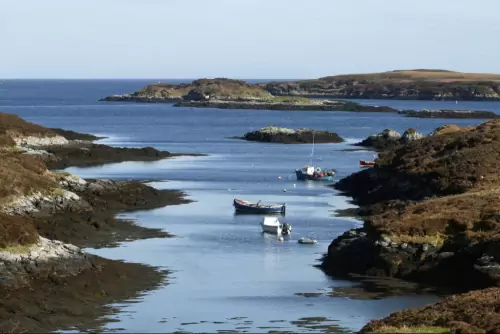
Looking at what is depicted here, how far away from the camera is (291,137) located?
482 feet

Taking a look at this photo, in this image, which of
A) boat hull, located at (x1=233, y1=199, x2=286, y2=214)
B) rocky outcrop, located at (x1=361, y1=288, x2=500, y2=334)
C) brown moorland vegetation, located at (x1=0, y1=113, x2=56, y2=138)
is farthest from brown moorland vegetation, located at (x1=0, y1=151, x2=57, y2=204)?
brown moorland vegetation, located at (x1=0, y1=113, x2=56, y2=138)

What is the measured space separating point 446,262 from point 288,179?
1934 inches

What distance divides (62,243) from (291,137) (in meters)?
104

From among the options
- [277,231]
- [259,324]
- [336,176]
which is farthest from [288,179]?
[259,324]

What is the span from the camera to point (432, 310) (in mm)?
32344

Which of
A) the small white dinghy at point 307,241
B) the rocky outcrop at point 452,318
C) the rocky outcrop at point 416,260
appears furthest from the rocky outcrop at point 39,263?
the small white dinghy at point 307,241

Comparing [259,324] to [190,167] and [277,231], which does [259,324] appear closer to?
[277,231]

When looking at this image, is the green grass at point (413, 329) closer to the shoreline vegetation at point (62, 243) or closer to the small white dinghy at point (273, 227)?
the shoreline vegetation at point (62, 243)

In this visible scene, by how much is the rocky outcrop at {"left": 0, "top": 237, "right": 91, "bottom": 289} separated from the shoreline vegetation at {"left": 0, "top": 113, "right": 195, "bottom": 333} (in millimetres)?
42

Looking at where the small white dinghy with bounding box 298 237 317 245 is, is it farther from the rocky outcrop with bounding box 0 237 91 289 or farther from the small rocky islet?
the rocky outcrop with bounding box 0 237 91 289

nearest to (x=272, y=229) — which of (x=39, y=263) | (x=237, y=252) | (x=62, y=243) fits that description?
(x=237, y=252)

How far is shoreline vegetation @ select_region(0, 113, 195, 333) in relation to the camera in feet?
124

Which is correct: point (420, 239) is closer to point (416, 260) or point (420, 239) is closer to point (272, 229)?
point (416, 260)

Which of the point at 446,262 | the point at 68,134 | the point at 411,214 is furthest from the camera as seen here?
the point at 68,134
